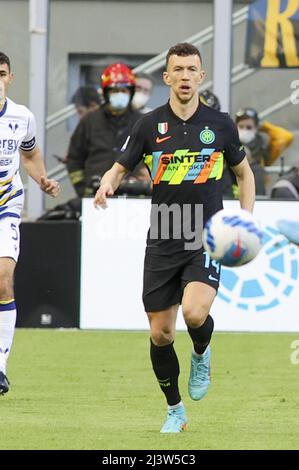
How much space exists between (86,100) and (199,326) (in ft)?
26.0

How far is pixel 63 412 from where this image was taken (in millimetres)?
9117

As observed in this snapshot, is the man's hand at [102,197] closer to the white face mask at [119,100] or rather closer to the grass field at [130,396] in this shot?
the grass field at [130,396]

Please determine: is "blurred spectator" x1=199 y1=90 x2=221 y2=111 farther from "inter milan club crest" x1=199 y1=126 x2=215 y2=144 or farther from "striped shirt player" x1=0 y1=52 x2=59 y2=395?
"inter milan club crest" x1=199 y1=126 x2=215 y2=144

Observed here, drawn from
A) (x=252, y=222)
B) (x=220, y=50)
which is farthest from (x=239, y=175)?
(x=220, y=50)

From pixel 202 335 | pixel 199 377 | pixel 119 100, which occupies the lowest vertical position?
pixel 199 377

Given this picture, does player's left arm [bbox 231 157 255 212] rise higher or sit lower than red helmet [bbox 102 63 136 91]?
lower

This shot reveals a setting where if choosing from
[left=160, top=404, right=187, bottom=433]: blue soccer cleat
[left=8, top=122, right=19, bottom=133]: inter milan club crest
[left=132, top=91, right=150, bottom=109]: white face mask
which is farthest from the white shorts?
[left=132, top=91, right=150, bottom=109]: white face mask

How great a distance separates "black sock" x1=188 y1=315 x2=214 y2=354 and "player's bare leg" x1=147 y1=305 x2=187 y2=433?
0.15 meters

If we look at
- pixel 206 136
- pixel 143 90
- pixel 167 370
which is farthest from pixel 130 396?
pixel 143 90

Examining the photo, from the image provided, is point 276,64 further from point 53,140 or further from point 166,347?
point 166,347

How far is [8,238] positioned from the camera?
9906 mm

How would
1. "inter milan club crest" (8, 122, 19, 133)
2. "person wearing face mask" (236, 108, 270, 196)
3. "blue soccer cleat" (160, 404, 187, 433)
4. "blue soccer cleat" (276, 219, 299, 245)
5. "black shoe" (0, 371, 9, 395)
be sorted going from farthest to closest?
"person wearing face mask" (236, 108, 270, 196), "inter milan club crest" (8, 122, 19, 133), "black shoe" (0, 371, 9, 395), "blue soccer cleat" (160, 404, 187, 433), "blue soccer cleat" (276, 219, 299, 245)

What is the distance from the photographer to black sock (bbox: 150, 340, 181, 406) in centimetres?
831

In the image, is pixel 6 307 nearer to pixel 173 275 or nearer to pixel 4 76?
Answer: pixel 4 76
